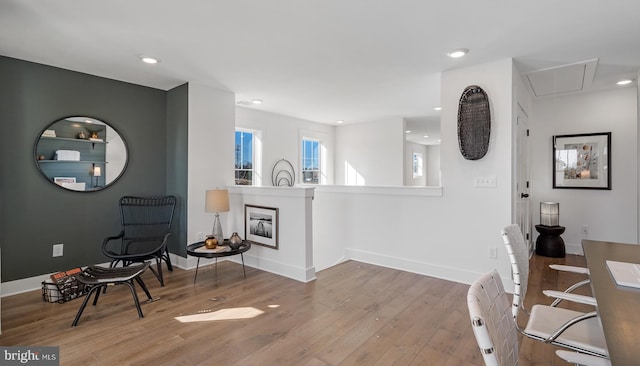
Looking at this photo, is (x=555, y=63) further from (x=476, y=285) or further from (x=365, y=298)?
(x=476, y=285)

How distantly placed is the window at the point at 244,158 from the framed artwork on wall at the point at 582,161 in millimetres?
4922

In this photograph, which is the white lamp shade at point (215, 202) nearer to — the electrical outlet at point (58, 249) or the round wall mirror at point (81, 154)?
the round wall mirror at point (81, 154)

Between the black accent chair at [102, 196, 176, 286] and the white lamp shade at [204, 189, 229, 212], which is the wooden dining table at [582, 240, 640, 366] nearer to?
the white lamp shade at [204, 189, 229, 212]

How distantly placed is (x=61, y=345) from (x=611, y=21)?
4.60 meters

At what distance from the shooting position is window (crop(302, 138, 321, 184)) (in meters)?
6.84

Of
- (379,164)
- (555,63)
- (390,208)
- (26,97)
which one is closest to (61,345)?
(26,97)

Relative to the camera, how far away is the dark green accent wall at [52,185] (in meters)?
3.14

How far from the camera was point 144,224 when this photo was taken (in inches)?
152

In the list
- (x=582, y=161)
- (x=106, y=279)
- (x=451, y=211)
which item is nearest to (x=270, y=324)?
(x=106, y=279)

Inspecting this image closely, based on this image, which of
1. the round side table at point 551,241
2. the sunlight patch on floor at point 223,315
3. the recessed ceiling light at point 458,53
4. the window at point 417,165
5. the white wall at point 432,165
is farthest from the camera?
the white wall at point 432,165

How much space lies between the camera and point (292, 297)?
119 inches

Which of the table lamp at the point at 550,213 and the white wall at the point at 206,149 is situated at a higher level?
the white wall at the point at 206,149

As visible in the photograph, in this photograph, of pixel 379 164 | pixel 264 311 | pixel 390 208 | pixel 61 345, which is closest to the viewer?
pixel 61 345

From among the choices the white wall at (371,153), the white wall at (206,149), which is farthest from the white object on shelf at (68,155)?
the white wall at (371,153)
